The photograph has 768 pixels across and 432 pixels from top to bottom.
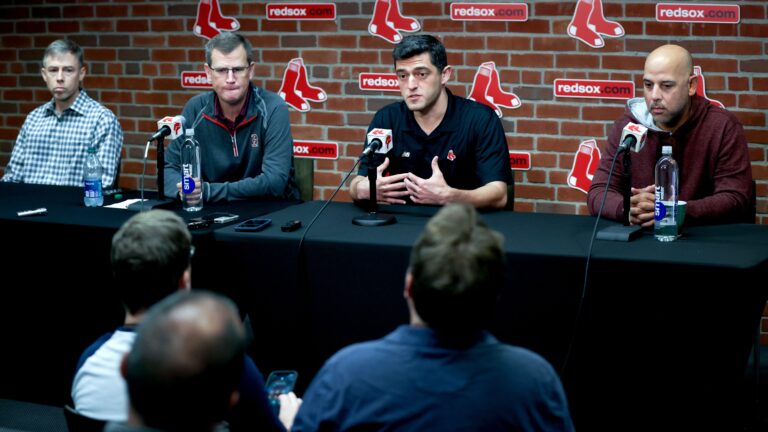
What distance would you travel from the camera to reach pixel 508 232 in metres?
2.57

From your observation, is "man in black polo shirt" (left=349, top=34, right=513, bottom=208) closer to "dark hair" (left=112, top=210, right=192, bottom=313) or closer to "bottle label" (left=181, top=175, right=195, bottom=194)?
"bottle label" (left=181, top=175, right=195, bottom=194)

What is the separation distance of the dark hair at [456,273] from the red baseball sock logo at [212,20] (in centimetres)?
340

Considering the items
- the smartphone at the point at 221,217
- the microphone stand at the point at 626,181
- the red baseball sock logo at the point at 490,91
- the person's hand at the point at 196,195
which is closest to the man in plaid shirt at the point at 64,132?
the person's hand at the point at 196,195

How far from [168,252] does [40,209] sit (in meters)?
1.52

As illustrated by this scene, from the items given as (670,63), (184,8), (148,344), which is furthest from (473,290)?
(184,8)

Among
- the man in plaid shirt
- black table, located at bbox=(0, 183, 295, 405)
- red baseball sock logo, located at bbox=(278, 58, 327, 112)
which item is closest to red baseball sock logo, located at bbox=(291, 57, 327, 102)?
red baseball sock logo, located at bbox=(278, 58, 327, 112)

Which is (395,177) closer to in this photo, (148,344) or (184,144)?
(184,144)

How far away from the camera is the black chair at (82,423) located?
1.47m

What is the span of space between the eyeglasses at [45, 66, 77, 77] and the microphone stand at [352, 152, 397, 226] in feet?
5.80

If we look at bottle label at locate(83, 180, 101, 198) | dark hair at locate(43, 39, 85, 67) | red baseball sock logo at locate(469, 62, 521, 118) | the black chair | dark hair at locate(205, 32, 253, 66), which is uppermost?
dark hair at locate(43, 39, 85, 67)

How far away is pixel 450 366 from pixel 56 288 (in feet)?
6.13

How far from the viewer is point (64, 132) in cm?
394

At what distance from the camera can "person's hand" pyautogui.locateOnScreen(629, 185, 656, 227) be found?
2578mm

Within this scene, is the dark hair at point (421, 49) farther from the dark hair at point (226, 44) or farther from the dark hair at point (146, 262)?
the dark hair at point (146, 262)
